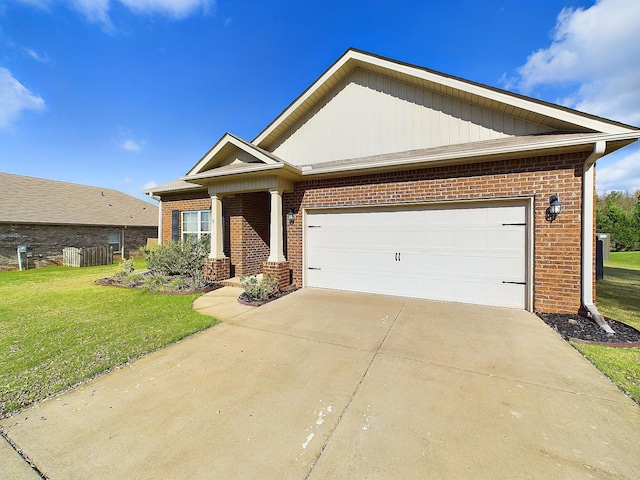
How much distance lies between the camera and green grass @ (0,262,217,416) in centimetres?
306

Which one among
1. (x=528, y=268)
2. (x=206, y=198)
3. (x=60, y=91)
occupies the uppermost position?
(x=60, y=91)

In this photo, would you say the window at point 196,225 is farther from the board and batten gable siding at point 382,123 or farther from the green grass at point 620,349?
the green grass at point 620,349

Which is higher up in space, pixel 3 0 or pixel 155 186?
pixel 3 0

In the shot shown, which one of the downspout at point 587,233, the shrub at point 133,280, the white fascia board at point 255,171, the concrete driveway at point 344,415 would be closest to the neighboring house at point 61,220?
the shrub at point 133,280

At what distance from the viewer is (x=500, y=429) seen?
88.2 inches

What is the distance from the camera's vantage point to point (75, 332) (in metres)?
4.46

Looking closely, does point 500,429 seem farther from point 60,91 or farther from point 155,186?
point 60,91

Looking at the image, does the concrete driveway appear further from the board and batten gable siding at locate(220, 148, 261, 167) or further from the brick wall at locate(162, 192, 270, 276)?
the board and batten gable siding at locate(220, 148, 261, 167)

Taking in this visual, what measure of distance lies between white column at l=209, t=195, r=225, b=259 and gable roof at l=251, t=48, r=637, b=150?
2293 mm

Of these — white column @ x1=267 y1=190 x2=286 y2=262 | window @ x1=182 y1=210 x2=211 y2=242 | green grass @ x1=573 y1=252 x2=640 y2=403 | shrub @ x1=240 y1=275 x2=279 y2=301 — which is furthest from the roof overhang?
green grass @ x1=573 y1=252 x2=640 y2=403

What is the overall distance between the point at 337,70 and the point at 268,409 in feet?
26.0

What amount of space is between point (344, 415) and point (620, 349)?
4317 mm

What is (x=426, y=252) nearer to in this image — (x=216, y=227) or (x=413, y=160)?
(x=413, y=160)

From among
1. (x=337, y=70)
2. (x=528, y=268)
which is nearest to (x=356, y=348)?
(x=528, y=268)
